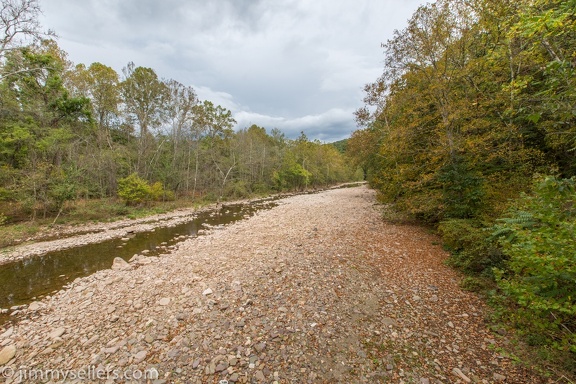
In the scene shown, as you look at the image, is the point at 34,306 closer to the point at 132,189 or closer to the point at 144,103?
the point at 132,189

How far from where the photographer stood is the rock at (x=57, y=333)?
390 cm

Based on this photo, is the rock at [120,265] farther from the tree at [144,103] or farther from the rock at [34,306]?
the tree at [144,103]

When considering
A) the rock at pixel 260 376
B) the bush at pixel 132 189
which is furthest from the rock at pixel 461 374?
the bush at pixel 132 189

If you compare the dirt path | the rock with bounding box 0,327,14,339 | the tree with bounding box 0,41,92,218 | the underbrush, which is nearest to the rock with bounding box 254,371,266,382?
the dirt path

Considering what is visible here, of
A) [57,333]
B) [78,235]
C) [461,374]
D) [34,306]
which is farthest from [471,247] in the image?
[78,235]

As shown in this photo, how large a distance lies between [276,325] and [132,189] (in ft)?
63.5

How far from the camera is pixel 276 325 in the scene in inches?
142

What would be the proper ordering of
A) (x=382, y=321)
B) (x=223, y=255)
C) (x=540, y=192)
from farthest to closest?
1. (x=223, y=255)
2. (x=382, y=321)
3. (x=540, y=192)

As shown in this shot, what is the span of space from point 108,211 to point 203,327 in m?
17.4

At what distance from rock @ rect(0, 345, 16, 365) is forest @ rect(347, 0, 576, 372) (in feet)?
25.6

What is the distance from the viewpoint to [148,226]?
1341 centimetres

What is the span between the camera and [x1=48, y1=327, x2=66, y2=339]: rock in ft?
12.8

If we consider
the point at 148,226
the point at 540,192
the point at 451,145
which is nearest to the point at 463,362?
the point at 540,192

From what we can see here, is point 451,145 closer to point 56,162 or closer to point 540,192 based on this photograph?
point 540,192
